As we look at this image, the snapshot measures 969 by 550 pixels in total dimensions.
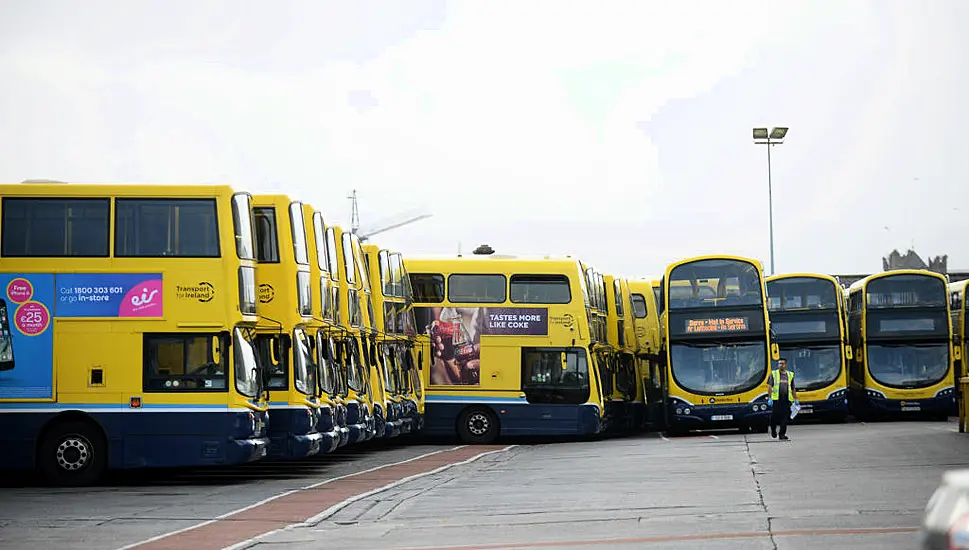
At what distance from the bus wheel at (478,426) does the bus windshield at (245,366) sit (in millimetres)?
12653

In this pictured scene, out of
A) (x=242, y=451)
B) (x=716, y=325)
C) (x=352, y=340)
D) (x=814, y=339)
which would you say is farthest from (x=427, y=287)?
(x=242, y=451)

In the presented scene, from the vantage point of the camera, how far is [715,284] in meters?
35.4

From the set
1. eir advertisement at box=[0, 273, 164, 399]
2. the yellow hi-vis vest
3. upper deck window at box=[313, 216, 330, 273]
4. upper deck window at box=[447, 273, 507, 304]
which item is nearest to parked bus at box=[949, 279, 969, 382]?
the yellow hi-vis vest

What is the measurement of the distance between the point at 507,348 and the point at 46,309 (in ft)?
47.1

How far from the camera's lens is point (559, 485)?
19359mm

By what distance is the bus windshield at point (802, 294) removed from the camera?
40.4 m

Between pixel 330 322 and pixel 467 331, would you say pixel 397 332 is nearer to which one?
pixel 467 331

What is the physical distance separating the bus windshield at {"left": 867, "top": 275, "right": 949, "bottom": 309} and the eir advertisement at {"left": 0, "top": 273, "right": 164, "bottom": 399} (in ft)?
83.5

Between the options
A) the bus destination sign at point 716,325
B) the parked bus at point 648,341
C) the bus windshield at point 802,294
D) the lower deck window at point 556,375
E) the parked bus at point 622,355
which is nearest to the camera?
the lower deck window at point 556,375

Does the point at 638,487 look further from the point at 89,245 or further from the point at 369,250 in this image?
the point at 369,250

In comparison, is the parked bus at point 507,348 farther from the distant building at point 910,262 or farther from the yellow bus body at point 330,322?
the distant building at point 910,262

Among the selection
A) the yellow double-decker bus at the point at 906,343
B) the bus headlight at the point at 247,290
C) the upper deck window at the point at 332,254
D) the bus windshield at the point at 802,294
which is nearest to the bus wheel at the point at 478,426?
the upper deck window at the point at 332,254

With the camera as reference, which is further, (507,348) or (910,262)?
(910,262)

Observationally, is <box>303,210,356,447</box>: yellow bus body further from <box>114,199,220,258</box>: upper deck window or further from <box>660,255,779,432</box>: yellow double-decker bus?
<box>660,255,779,432</box>: yellow double-decker bus
